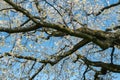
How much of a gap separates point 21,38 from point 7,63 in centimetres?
125

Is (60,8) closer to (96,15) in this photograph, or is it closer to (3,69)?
(96,15)

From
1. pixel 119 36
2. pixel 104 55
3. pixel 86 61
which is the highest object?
pixel 119 36

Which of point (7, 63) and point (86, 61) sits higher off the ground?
point (7, 63)

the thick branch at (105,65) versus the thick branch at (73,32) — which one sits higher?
the thick branch at (73,32)

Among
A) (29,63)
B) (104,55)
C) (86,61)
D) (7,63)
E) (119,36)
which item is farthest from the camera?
(104,55)

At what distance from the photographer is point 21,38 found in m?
14.9

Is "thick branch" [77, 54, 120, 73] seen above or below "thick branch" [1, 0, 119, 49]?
below

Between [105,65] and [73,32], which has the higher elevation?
[73,32]

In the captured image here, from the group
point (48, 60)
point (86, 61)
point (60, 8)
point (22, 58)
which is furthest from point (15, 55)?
point (86, 61)

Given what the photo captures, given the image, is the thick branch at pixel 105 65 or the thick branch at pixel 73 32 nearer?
the thick branch at pixel 73 32

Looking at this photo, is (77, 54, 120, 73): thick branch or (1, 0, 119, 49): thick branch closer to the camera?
(1, 0, 119, 49): thick branch

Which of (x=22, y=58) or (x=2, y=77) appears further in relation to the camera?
(x=2, y=77)

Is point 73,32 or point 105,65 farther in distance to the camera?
point 105,65

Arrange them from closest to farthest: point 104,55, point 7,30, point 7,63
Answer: point 7,30 → point 7,63 → point 104,55
